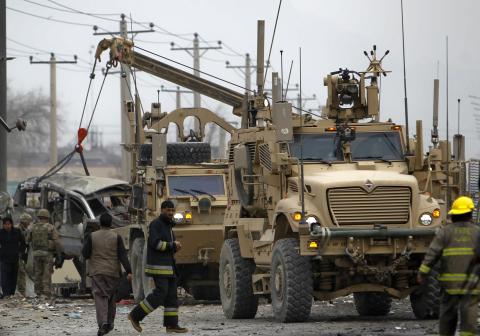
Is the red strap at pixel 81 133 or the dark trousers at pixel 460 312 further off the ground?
the red strap at pixel 81 133

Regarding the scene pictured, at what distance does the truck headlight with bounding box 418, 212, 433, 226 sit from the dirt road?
1.33 meters

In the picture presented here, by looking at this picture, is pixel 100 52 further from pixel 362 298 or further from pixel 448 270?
pixel 448 270

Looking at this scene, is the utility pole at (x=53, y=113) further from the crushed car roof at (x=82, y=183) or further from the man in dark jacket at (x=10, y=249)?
the man in dark jacket at (x=10, y=249)

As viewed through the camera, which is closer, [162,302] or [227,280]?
[162,302]

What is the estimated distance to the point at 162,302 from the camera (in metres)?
17.3

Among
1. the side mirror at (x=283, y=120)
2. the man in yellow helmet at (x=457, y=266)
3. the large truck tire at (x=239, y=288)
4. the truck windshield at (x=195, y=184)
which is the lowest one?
the large truck tire at (x=239, y=288)

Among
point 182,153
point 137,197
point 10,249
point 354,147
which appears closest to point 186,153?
point 182,153

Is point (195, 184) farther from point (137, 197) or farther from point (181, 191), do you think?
point (137, 197)

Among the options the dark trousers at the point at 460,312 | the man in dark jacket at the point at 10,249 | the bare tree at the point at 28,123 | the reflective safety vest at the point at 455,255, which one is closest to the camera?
the dark trousers at the point at 460,312

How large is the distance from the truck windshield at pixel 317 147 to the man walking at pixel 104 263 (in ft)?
10.1

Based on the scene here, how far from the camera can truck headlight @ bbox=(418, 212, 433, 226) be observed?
17750mm

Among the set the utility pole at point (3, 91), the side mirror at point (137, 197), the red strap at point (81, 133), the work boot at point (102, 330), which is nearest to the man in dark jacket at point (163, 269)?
the work boot at point (102, 330)

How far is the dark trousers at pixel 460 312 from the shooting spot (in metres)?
12.8

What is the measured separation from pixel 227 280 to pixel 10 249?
28.5ft
